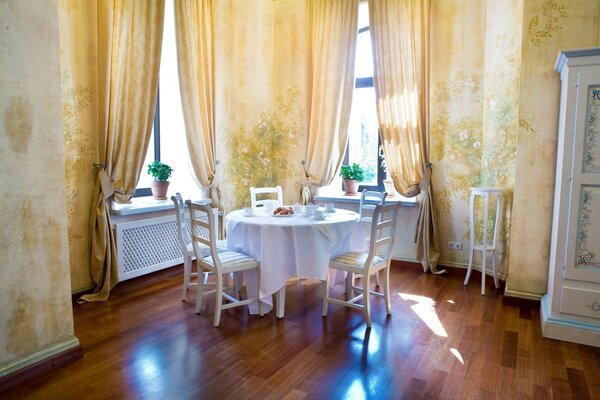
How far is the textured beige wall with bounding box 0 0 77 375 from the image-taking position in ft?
7.10

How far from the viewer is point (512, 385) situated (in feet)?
7.46

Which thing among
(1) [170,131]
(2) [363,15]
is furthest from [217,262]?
(2) [363,15]

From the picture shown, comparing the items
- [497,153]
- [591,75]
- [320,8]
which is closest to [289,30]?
[320,8]

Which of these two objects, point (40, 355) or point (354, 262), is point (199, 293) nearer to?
point (40, 355)

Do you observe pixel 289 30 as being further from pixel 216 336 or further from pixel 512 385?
pixel 512 385

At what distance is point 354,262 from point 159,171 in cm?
249

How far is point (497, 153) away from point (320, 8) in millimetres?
2812

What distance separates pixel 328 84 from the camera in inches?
198

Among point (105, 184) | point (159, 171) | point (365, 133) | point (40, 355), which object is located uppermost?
point (365, 133)

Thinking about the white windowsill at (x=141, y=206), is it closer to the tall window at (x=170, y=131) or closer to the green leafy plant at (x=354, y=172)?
the tall window at (x=170, y=131)

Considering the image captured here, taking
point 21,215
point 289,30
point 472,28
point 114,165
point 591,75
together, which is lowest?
point 21,215

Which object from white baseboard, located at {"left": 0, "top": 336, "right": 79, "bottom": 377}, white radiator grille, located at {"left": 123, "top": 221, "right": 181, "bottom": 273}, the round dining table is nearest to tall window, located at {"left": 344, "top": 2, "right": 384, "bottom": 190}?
the round dining table

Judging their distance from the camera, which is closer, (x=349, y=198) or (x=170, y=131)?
(x=170, y=131)

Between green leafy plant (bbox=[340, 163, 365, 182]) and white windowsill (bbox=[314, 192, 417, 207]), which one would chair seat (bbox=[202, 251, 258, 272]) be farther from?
green leafy plant (bbox=[340, 163, 365, 182])
